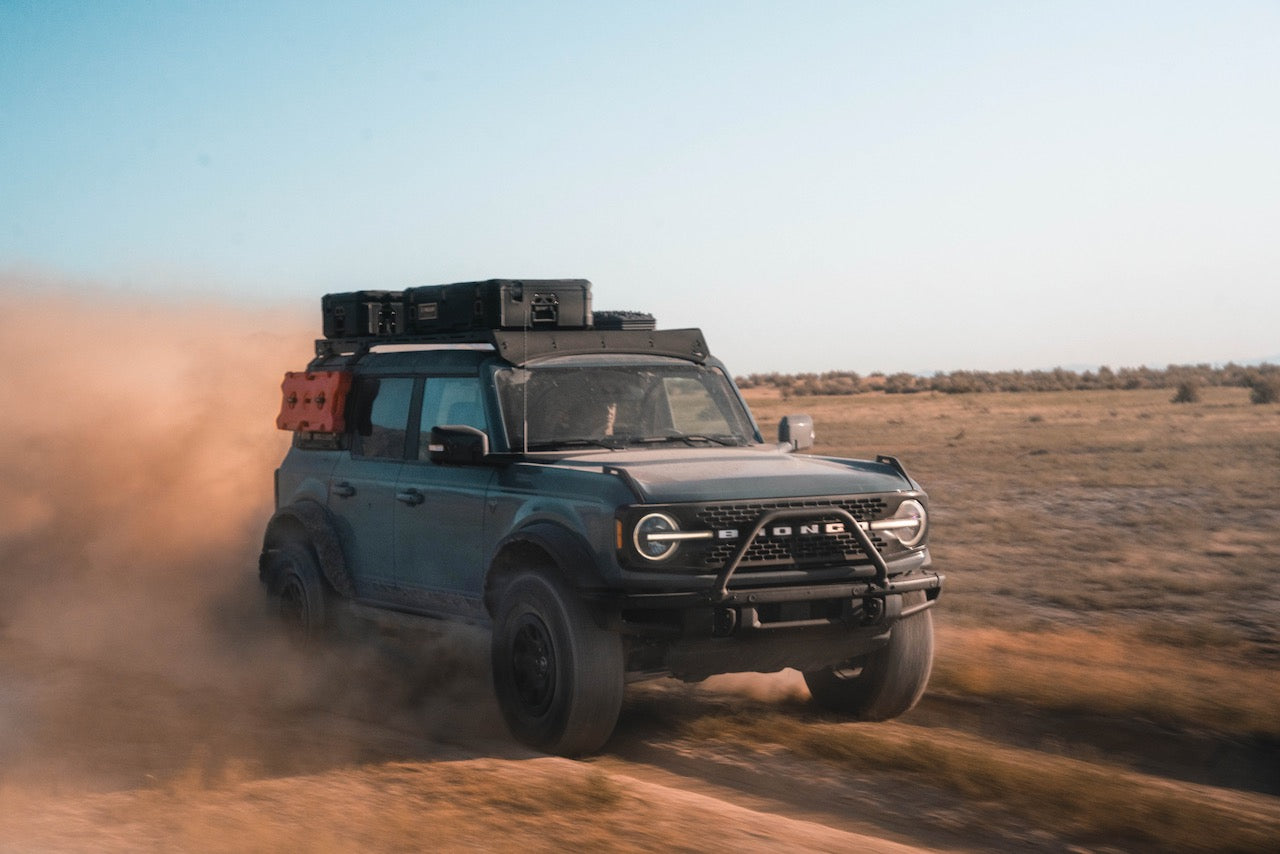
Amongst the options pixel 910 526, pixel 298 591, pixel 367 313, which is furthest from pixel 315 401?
pixel 910 526

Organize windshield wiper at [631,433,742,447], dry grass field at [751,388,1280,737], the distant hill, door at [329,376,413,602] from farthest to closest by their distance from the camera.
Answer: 1. the distant hill
2. door at [329,376,413,602]
3. dry grass field at [751,388,1280,737]
4. windshield wiper at [631,433,742,447]

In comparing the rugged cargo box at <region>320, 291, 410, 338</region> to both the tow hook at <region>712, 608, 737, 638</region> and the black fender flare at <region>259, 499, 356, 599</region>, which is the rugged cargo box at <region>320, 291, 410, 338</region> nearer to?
the black fender flare at <region>259, 499, 356, 599</region>

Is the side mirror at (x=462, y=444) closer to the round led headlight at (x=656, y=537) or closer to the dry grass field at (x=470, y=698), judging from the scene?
the dry grass field at (x=470, y=698)

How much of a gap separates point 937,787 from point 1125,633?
455 cm

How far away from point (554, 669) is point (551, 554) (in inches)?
22.1

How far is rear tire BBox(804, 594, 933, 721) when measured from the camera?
773 cm

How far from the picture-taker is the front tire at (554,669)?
22.6 ft

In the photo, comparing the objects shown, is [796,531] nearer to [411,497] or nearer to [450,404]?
[450,404]

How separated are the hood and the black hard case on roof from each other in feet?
3.73

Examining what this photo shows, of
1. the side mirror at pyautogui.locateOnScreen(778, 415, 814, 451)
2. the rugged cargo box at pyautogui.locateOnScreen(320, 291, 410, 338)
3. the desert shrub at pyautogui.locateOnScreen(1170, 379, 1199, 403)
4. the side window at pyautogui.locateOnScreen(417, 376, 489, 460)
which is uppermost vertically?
the rugged cargo box at pyautogui.locateOnScreen(320, 291, 410, 338)

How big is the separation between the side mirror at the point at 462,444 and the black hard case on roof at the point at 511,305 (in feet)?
3.03

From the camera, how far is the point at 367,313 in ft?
32.4

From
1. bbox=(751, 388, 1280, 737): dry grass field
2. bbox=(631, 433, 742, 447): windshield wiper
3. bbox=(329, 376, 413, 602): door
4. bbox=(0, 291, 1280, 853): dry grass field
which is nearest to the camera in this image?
bbox=(0, 291, 1280, 853): dry grass field

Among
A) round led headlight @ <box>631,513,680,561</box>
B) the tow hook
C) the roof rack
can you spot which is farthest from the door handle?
the tow hook
